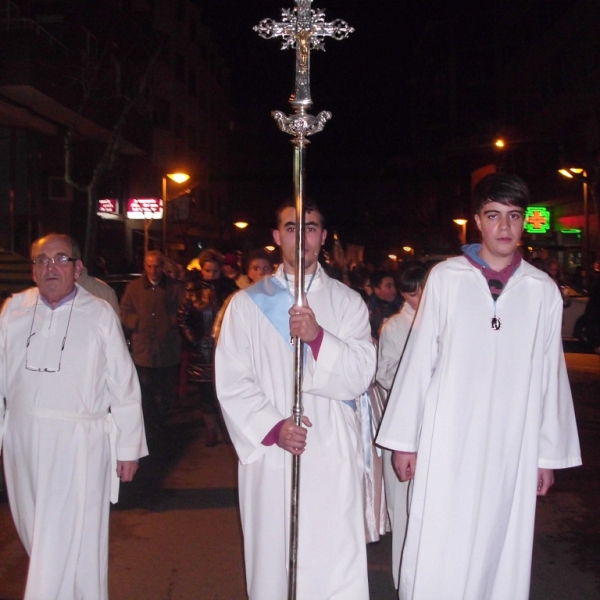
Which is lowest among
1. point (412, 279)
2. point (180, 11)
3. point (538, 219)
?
point (412, 279)

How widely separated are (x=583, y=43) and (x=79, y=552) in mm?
28147

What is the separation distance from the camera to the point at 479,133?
4378 cm

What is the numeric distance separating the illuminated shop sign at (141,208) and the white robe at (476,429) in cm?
2256

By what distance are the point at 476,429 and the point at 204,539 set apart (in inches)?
107

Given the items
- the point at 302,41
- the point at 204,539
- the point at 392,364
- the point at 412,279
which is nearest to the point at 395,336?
the point at 392,364

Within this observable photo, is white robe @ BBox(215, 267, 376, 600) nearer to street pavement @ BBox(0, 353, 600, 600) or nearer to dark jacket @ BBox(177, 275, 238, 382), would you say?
street pavement @ BBox(0, 353, 600, 600)

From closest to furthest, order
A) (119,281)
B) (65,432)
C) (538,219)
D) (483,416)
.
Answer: (483,416), (65,432), (119,281), (538,219)

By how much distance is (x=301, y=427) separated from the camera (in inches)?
137

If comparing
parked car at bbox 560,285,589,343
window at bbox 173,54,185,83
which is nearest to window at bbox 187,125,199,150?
window at bbox 173,54,185,83

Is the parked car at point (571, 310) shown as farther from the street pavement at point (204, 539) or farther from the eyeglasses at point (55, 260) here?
the eyeglasses at point (55, 260)

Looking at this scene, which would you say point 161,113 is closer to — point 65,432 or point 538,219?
point 538,219

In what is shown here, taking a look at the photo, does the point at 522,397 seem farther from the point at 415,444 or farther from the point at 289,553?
the point at 289,553

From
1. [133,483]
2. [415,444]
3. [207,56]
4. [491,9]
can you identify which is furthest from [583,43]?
[415,444]

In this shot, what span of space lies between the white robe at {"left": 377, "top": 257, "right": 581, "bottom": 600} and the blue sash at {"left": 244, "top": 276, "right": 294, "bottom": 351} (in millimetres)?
635
